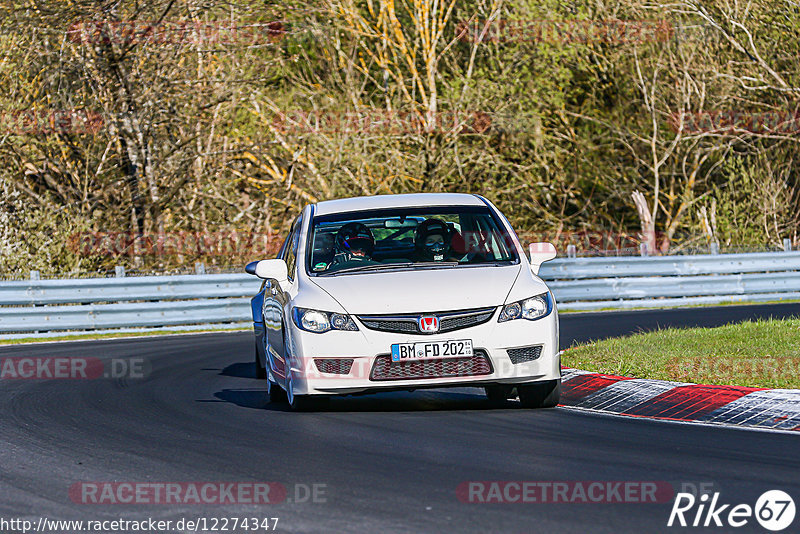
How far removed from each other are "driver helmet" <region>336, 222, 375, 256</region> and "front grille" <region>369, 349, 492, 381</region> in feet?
4.42

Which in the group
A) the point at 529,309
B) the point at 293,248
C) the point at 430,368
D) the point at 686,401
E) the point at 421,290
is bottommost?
the point at 686,401

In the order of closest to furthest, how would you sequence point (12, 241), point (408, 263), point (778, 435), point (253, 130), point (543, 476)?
point (543, 476) < point (778, 435) < point (408, 263) < point (12, 241) < point (253, 130)

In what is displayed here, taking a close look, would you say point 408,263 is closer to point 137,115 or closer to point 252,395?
point 252,395

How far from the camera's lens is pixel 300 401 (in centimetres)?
1002

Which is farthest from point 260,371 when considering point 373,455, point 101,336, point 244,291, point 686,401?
point 244,291

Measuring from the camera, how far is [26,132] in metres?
24.8

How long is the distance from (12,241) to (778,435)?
18758 mm

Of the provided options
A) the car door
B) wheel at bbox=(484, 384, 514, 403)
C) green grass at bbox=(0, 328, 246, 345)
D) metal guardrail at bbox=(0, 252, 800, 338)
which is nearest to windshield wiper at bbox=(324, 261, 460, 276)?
the car door

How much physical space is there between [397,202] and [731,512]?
19.1 ft

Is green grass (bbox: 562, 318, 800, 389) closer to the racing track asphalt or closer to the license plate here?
the racing track asphalt

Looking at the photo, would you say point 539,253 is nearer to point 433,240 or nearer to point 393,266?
point 433,240

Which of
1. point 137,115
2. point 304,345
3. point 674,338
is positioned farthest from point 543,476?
point 137,115

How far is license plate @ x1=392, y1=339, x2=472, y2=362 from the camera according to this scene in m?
9.28

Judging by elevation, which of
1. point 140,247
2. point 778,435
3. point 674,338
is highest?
point 778,435
